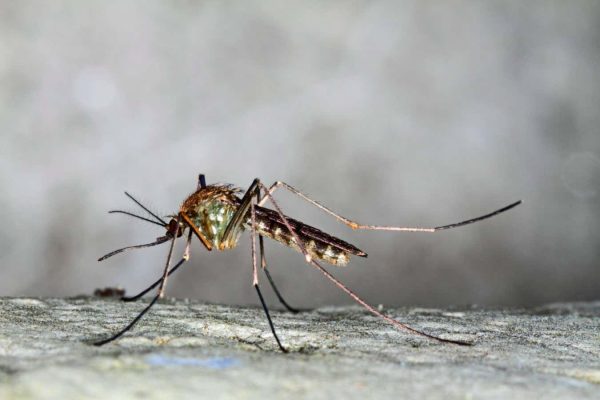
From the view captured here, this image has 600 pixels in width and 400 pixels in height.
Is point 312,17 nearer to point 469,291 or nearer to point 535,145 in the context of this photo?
point 535,145

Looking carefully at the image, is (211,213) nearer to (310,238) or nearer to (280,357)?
(310,238)

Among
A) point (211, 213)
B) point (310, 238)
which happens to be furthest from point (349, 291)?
point (211, 213)

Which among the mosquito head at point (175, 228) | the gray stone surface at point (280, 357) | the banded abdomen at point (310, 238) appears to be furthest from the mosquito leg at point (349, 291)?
the mosquito head at point (175, 228)

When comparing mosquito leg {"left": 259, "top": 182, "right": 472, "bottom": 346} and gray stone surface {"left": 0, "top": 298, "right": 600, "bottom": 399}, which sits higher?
mosquito leg {"left": 259, "top": 182, "right": 472, "bottom": 346}

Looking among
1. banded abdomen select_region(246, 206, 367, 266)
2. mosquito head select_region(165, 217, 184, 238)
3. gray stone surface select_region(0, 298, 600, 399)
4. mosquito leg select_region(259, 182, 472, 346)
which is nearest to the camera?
gray stone surface select_region(0, 298, 600, 399)

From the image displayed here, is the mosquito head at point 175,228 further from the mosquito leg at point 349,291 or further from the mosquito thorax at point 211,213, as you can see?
the mosquito leg at point 349,291

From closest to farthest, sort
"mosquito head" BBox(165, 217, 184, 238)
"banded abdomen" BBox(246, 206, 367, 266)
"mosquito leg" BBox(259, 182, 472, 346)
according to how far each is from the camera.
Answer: "mosquito leg" BBox(259, 182, 472, 346)
"mosquito head" BBox(165, 217, 184, 238)
"banded abdomen" BBox(246, 206, 367, 266)

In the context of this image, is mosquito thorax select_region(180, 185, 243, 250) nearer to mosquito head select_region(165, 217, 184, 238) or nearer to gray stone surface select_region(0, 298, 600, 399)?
mosquito head select_region(165, 217, 184, 238)

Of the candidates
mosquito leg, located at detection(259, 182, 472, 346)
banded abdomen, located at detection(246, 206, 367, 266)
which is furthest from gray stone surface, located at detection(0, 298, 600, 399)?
banded abdomen, located at detection(246, 206, 367, 266)
